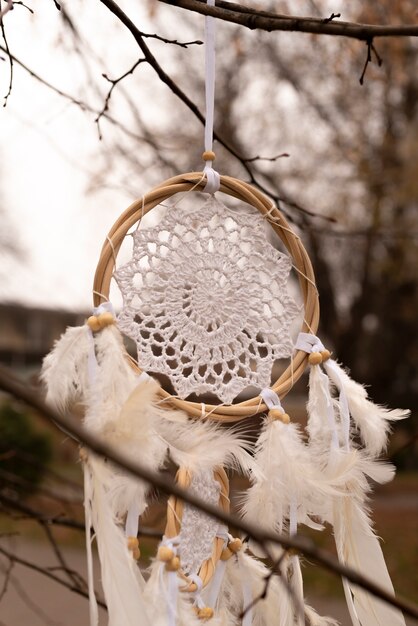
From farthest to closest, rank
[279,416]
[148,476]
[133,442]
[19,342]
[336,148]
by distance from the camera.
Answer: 1. [19,342]
2. [336,148]
3. [279,416]
4. [133,442]
5. [148,476]

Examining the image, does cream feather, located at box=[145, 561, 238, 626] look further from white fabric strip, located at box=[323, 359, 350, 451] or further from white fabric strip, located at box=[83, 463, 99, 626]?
white fabric strip, located at box=[323, 359, 350, 451]

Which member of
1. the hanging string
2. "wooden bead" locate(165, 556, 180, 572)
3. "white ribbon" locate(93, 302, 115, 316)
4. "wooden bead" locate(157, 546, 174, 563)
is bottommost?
"wooden bead" locate(165, 556, 180, 572)

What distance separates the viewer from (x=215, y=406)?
3.35 ft

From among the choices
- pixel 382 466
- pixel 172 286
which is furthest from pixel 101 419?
pixel 382 466

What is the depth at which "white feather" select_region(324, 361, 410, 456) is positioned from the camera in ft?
3.48

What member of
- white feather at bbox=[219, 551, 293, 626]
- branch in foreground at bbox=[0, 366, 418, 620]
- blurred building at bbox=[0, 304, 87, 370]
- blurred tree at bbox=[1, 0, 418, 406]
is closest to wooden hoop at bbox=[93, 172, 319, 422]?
white feather at bbox=[219, 551, 293, 626]

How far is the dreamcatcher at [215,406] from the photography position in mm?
924

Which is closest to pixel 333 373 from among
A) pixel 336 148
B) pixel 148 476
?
pixel 148 476

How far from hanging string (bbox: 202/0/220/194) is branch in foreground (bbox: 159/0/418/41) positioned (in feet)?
0.08

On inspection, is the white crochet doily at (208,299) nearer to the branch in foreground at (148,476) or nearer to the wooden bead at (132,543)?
the wooden bead at (132,543)

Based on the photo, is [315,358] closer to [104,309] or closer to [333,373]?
[333,373]

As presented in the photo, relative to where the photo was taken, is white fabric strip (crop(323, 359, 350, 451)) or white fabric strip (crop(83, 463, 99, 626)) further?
white fabric strip (crop(323, 359, 350, 451))

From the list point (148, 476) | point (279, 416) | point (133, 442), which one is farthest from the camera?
point (279, 416)

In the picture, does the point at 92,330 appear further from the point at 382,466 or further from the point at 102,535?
the point at 382,466
